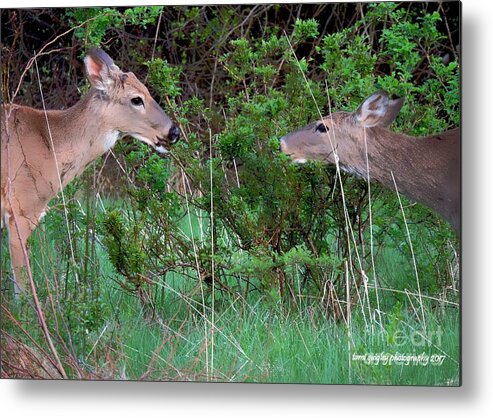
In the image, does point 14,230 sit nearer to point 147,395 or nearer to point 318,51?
point 147,395

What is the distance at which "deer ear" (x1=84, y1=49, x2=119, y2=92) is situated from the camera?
695cm

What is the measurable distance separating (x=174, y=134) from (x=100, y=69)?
54 centimetres

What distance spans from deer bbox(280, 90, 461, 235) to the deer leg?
4.84 feet

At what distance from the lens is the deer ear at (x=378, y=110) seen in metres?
6.71

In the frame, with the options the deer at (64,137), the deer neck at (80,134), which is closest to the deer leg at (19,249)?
the deer at (64,137)

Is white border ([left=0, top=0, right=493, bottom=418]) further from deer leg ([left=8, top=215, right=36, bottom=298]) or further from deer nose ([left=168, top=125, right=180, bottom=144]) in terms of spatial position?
deer leg ([left=8, top=215, right=36, bottom=298])

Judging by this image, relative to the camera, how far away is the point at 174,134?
23.0 ft

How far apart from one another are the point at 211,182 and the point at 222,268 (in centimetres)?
46

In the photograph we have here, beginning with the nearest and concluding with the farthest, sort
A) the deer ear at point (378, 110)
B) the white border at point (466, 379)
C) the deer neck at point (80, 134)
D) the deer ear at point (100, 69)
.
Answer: the white border at point (466, 379)
the deer ear at point (378, 110)
the deer ear at point (100, 69)
the deer neck at point (80, 134)

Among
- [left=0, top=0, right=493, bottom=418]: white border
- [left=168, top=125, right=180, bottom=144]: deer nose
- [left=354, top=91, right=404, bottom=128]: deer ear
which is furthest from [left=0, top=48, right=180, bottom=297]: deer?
[left=354, top=91, right=404, bottom=128]: deer ear

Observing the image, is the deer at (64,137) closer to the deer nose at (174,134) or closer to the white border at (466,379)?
the deer nose at (174,134)

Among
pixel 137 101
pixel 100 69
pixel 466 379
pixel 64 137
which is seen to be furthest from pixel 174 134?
pixel 466 379

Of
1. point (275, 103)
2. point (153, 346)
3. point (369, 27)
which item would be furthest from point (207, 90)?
point (153, 346)

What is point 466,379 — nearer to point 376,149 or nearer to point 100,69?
point 376,149
